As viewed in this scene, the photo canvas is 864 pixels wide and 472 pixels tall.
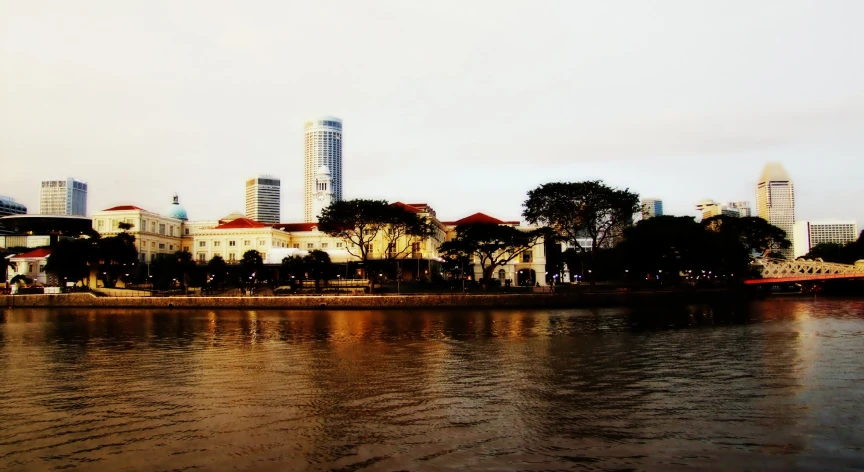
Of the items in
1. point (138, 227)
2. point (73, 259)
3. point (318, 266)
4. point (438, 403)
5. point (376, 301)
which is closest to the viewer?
point (438, 403)

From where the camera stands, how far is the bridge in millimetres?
92875

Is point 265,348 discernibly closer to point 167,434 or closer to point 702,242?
point 167,434

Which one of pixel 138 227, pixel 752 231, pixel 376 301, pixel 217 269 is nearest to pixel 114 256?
pixel 217 269

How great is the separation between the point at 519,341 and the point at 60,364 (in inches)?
840

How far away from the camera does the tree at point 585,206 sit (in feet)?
220

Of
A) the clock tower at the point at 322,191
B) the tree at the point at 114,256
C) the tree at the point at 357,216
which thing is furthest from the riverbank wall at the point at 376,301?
the clock tower at the point at 322,191

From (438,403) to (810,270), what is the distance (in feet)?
346

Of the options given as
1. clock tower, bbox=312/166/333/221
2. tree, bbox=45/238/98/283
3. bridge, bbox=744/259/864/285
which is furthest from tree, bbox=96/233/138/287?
bridge, bbox=744/259/864/285

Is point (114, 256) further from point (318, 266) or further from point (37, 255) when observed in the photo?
point (37, 255)

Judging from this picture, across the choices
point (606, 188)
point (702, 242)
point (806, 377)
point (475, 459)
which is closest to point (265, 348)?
point (475, 459)

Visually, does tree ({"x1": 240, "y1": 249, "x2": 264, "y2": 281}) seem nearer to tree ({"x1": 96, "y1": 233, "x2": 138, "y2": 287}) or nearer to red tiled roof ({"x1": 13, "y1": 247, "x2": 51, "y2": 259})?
tree ({"x1": 96, "y1": 233, "x2": 138, "y2": 287})

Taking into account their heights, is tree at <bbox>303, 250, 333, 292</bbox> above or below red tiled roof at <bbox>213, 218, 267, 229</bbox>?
below

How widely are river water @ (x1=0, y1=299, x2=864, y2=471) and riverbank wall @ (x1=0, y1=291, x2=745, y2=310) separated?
30033 millimetres

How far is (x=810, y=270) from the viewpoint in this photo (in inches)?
4055
